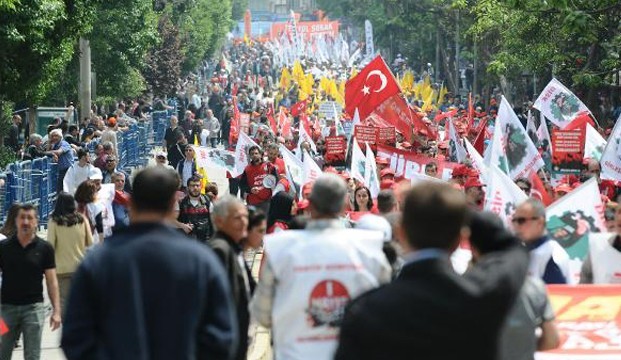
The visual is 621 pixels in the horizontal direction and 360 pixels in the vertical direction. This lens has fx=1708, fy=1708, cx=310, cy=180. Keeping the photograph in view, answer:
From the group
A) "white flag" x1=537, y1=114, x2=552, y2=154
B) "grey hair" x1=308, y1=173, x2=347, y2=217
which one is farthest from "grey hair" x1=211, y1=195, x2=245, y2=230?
→ "white flag" x1=537, y1=114, x2=552, y2=154

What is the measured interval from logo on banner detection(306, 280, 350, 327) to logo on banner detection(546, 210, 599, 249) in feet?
13.3

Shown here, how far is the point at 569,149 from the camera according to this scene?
1956cm

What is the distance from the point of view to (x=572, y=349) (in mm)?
9289

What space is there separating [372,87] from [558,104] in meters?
3.97

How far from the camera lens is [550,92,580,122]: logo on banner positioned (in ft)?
74.4

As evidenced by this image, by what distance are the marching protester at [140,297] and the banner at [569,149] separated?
46.1ft

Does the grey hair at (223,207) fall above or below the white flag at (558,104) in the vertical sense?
above

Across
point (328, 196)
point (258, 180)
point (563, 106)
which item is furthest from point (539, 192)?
point (563, 106)

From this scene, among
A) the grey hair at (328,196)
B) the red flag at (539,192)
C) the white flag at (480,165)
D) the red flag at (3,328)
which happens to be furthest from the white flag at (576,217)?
the white flag at (480,165)

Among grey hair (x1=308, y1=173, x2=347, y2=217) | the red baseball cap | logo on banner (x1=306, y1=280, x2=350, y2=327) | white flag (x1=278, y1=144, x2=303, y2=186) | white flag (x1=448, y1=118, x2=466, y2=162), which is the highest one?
grey hair (x1=308, y1=173, x2=347, y2=217)

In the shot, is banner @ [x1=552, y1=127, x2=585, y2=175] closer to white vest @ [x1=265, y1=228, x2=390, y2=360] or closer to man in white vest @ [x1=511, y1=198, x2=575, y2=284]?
man in white vest @ [x1=511, y1=198, x2=575, y2=284]

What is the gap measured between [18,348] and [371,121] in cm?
1288

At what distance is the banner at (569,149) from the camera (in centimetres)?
1953

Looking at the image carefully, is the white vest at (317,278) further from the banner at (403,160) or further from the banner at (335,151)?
the banner at (335,151)
